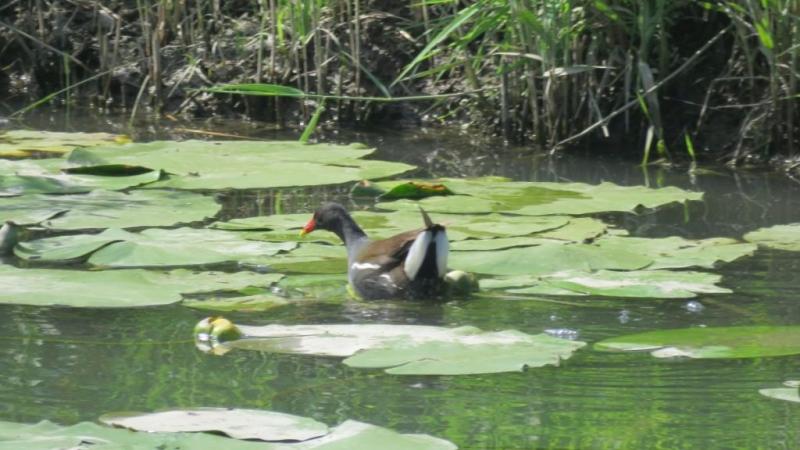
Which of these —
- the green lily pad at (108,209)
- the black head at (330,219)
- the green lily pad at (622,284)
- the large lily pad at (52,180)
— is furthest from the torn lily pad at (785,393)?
the large lily pad at (52,180)

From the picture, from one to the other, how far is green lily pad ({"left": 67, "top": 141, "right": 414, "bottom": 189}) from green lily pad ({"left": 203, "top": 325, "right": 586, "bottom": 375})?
6.92 ft

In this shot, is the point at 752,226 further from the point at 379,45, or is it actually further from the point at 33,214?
the point at 379,45

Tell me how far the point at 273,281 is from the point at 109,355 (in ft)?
2.93

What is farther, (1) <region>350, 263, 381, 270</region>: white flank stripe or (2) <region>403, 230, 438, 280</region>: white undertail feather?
(1) <region>350, 263, 381, 270</region>: white flank stripe

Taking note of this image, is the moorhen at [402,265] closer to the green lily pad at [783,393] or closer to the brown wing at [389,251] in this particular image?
the brown wing at [389,251]

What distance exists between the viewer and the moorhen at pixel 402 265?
4547 millimetres

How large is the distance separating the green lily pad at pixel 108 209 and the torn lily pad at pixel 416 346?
1.45 metres

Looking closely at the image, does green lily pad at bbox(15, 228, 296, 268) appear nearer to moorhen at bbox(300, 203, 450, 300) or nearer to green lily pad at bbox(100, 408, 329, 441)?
moorhen at bbox(300, 203, 450, 300)

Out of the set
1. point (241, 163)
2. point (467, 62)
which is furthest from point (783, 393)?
point (467, 62)

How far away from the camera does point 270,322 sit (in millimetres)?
4273

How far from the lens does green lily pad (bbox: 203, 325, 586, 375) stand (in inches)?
144

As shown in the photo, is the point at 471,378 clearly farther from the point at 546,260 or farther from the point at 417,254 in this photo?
the point at 546,260

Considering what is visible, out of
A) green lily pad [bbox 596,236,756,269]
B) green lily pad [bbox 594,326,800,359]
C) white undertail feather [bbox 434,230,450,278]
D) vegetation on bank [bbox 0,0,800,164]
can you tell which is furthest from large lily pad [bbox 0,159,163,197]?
green lily pad [bbox 594,326,800,359]

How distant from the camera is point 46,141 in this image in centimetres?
742
